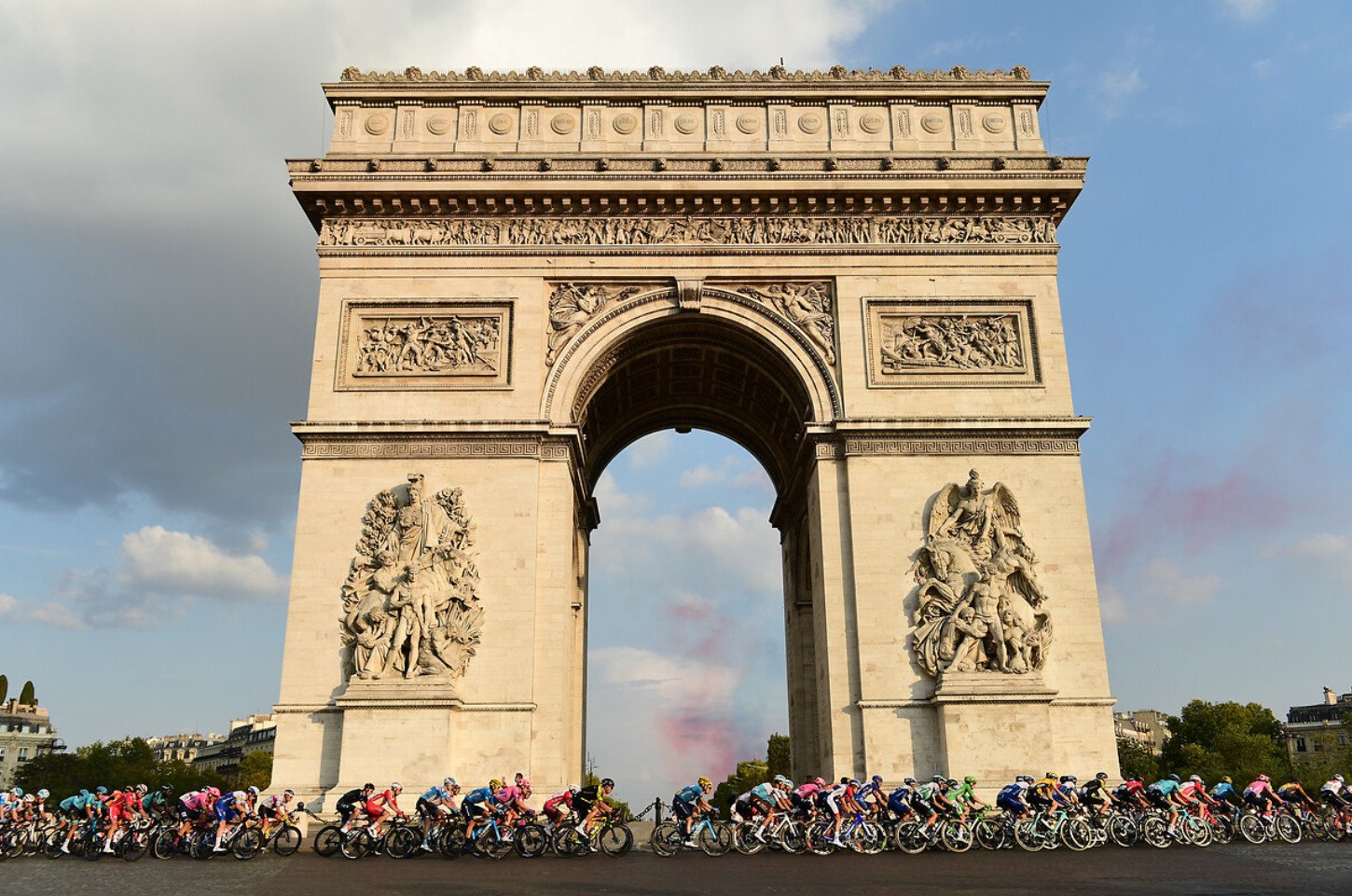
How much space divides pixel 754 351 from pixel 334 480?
8942 mm

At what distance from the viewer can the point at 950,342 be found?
22.5 metres

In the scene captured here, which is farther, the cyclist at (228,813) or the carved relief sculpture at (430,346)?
the carved relief sculpture at (430,346)

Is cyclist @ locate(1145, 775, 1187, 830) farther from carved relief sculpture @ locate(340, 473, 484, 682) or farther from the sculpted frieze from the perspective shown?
carved relief sculpture @ locate(340, 473, 484, 682)

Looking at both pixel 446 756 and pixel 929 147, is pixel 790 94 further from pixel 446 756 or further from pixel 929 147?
pixel 446 756

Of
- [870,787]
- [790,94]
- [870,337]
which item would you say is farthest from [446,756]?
[790,94]

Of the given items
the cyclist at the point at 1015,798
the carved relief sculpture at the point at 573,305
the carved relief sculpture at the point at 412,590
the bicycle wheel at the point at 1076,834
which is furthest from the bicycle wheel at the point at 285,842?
the bicycle wheel at the point at 1076,834

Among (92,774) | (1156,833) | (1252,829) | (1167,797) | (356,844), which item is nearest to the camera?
(356,844)

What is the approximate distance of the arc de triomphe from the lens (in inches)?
785

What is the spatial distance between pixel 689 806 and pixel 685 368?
11.6 meters

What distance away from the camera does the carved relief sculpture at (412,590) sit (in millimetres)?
19953

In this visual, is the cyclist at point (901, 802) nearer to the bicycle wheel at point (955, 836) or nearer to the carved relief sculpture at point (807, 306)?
the bicycle wheel at point (955, 836)

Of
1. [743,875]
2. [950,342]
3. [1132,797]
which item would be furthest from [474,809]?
[950,342]

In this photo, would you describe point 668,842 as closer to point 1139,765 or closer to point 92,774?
point 1139,765

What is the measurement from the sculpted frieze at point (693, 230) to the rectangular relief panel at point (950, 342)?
1.41 metres
